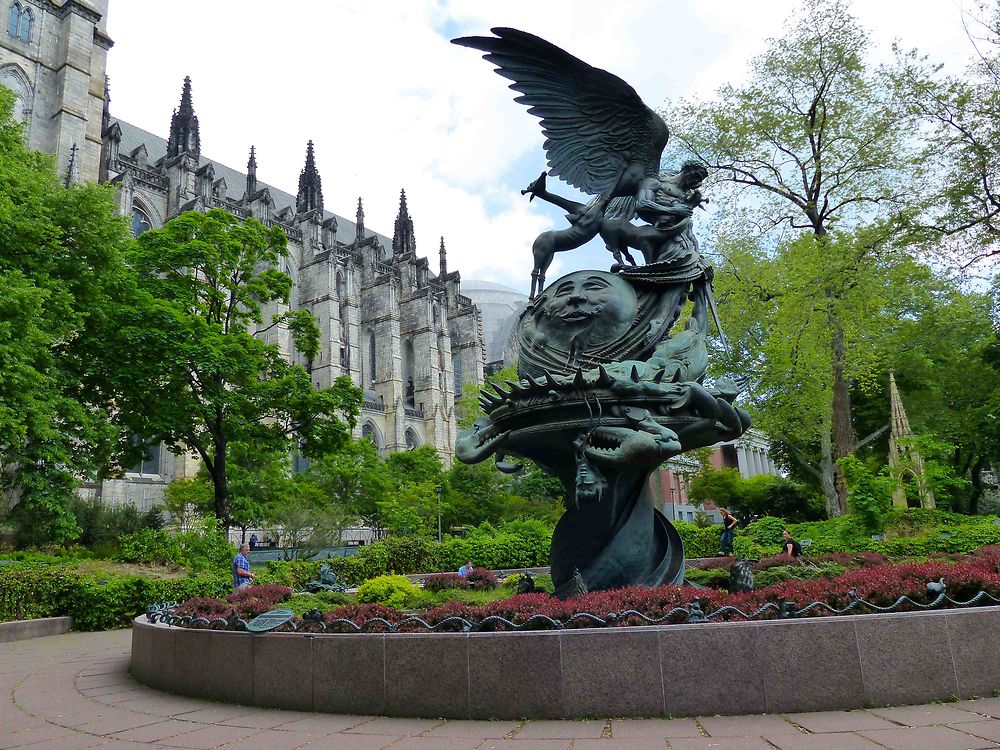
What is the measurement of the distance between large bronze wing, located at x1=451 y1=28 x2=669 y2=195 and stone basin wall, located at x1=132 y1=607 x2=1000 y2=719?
20.3ft

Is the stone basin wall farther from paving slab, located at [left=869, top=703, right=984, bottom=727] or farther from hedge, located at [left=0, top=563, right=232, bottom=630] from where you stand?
hedge, located at [left=0, top=563, right=232, bottom=630]

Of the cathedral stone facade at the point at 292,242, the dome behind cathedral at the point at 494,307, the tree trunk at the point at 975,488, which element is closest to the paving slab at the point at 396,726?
the cathedral stone facade at the point at 292,242

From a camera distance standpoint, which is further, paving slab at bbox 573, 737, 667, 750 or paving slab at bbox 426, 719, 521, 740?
paving slab at bbox 426, 719, 521, 740

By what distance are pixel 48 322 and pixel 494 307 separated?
3090 inches

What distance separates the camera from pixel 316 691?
557 centimetres

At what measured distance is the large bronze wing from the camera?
9141mm

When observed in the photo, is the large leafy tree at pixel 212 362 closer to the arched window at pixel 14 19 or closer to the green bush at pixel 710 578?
the green bush at pixel 710 578

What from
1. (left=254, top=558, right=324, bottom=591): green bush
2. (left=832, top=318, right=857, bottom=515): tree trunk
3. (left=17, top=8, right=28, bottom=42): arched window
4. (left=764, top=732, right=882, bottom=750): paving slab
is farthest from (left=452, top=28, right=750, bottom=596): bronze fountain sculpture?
(left=17, top=8, right=28, bottom=42): arched window

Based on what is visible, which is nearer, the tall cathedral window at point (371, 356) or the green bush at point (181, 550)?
the green bush at point (181, 550)

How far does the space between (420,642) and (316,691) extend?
3.41 ft

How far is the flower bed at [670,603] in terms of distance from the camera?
5.32m

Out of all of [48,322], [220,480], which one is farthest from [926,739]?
[220,480]

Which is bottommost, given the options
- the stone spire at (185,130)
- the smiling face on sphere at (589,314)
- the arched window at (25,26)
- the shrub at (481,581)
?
the shrub at (481,581)

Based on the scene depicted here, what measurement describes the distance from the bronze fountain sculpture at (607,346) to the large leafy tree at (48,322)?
46.5 feet
